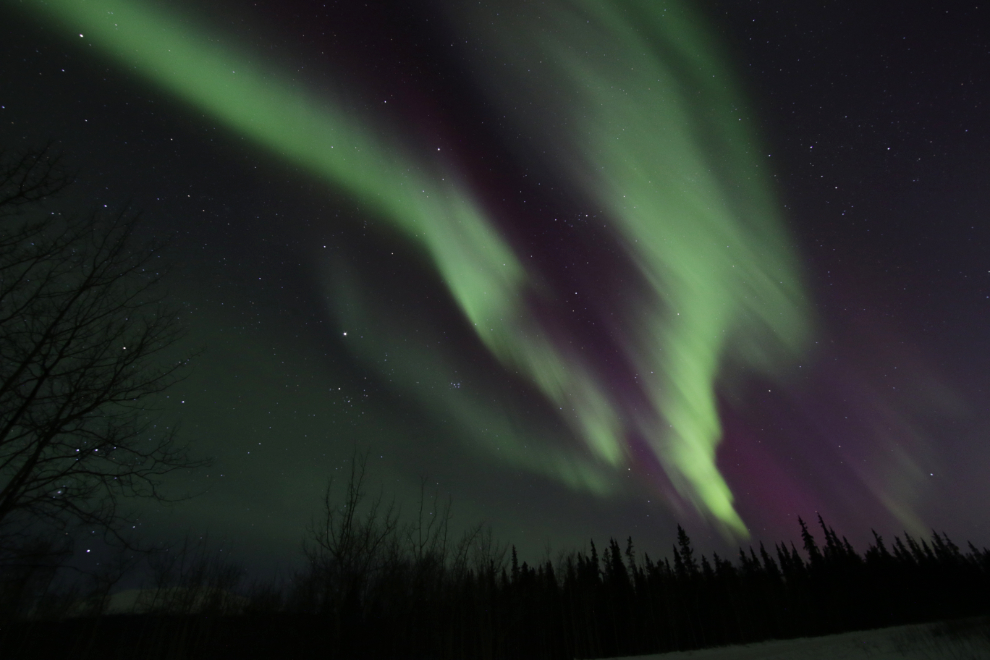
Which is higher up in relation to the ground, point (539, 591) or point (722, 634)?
point (539, 591)

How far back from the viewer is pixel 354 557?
54.5 feet

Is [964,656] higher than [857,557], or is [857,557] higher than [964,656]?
[857,557]

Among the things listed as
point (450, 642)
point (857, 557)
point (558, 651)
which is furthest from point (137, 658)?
point (857, 557)

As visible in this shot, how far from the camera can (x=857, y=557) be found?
109250 millimetres

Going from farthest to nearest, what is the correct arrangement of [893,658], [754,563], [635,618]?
[754,563] < [635,618] < [893,658]

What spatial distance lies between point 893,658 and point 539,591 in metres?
40.9

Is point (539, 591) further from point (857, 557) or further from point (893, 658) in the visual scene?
point (857, 557)

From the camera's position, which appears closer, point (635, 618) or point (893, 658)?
point (893, 658)

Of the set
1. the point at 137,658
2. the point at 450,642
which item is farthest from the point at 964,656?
the point at 137,658

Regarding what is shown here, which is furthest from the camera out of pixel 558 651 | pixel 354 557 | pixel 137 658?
pixel 558 651

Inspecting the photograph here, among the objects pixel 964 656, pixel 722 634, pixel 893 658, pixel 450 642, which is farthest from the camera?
pixel 722 634

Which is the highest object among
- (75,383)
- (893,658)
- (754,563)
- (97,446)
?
(754,563)

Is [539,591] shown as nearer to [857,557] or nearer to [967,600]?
[967,600]

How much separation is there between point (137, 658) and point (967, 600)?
5034 inches
